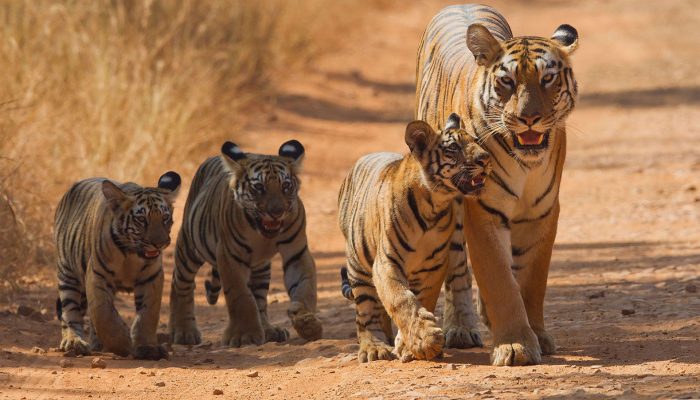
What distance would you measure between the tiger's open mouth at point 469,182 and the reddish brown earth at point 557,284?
2.56 feet

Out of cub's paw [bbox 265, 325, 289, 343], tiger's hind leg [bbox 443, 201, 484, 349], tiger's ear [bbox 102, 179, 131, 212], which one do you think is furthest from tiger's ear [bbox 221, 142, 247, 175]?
tiger's hind leg [bbox 443, 201, 484, 349]

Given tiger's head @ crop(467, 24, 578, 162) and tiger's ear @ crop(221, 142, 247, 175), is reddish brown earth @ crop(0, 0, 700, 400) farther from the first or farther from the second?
tiger's ear @ crop(221, 142, 247, 175)

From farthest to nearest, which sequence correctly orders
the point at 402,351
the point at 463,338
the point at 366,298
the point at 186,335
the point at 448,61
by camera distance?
the point at 186,335
the point at 448,61
the point at 463,338
the point at 366,298
the point at 402,351

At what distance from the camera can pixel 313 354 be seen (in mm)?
7414

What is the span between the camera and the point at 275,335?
8164 mm

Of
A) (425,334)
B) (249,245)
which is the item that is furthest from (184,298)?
(425,334)

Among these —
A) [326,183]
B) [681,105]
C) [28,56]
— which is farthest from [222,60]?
[681,105]

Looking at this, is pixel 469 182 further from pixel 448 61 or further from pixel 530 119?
pixel 448 61

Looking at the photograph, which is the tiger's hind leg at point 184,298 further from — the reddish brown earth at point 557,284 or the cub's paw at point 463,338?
the cub's paw at point 463,338

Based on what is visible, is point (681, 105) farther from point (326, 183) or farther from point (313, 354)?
point (313, 354)

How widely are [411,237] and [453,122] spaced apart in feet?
1.85

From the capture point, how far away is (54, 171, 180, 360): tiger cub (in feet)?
24.7

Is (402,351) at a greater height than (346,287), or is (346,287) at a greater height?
(346,287)

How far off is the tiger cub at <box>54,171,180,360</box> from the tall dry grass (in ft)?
4.61
